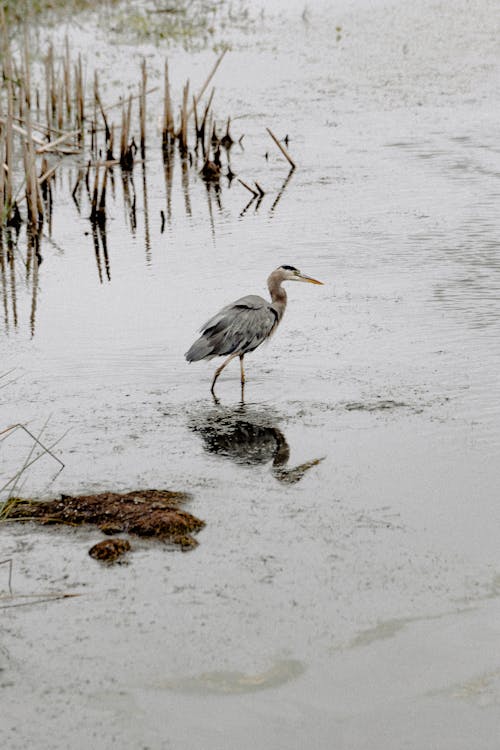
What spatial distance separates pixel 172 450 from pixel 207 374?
6.00 feet

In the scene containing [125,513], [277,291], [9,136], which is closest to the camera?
[125,513]

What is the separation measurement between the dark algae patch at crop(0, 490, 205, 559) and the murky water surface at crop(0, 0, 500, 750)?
0.49ft

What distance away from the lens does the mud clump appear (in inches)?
230

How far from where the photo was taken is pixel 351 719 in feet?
14.9

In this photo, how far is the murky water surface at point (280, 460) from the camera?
4738 millimetres

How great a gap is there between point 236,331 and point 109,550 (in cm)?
328

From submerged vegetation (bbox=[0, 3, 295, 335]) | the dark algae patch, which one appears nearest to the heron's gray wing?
the dark algae patch

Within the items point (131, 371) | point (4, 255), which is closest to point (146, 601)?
point (131, 371)

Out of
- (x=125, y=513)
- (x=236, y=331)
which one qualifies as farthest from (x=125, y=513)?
(x=236, y=331)

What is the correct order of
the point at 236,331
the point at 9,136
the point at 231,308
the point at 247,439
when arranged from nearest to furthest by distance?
the point at 247,439, the point at 236,331, the point at 231,308, the point at 9,136

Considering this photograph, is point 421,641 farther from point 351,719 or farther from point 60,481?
point 60,481

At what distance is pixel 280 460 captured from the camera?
7293 mm

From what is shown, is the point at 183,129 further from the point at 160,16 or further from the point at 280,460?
the point at 280,460

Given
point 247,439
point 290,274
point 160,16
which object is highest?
point 160,16
